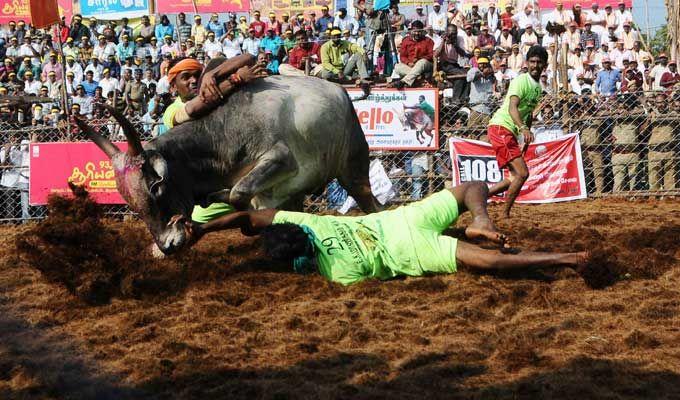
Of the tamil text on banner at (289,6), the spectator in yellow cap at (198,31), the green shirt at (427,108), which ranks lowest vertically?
the green shirt at (427,108)

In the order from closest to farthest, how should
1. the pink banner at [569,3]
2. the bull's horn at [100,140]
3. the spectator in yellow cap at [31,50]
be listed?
the bull's horn at [100,140], the pink banner at [569,3], the spectator in yellow cap at [31,50]

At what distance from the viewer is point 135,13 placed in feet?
78.5

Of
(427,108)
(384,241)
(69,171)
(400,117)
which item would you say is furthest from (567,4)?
(384,241)

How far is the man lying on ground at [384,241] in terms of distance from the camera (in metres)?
6.81

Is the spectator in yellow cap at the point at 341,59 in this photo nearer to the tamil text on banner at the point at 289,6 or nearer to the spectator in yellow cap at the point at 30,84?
the tamil text on banner at the point at 289,6

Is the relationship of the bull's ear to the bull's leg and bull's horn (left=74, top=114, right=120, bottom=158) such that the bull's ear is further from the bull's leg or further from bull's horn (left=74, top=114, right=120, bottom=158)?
the bull's leg

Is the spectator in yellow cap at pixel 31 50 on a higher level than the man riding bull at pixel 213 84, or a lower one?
higher

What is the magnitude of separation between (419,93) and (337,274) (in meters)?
6.70

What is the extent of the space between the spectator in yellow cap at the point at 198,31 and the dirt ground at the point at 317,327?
1377 centimetres

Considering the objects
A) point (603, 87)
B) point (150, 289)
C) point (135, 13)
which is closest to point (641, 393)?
point (150, 289)

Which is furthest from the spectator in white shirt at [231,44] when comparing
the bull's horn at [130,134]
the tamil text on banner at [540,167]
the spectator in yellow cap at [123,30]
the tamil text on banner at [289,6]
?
the bull's horn at [130,134]

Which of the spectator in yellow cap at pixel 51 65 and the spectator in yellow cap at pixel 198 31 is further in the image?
the spectator in yellow cap at pixel 198 31

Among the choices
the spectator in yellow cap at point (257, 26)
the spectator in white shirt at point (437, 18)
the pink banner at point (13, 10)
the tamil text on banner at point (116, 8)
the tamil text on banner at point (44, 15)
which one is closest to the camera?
the tamil text on banner at point (44, 15)

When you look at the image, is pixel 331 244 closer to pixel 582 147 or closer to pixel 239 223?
pixel 239 223
